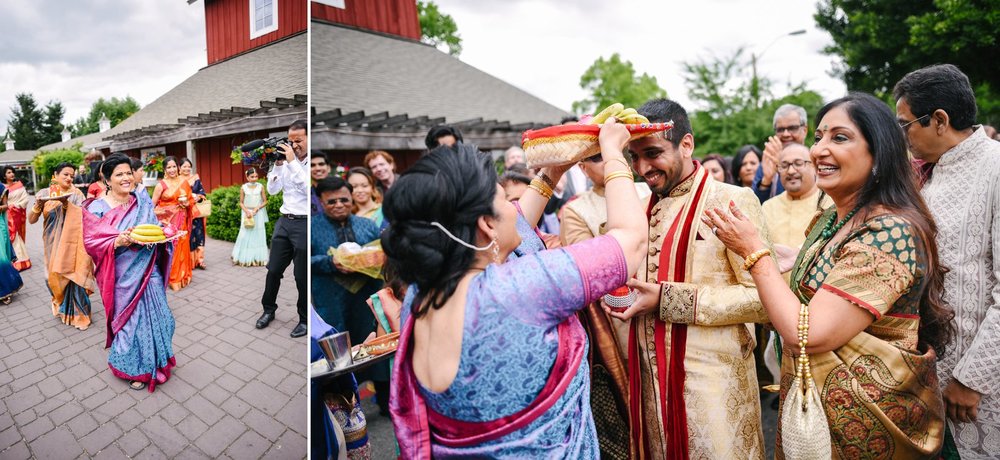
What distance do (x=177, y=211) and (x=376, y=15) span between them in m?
1.23

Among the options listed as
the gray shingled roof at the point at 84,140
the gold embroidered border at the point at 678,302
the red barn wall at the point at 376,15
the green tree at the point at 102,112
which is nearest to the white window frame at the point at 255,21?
the red barn wall at the point at 376,15

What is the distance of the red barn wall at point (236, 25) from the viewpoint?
1.55m

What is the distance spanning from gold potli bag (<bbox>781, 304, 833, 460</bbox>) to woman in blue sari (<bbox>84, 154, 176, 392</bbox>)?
1923 mm

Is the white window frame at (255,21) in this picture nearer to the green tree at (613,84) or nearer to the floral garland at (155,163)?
the floral garland at (155,163)

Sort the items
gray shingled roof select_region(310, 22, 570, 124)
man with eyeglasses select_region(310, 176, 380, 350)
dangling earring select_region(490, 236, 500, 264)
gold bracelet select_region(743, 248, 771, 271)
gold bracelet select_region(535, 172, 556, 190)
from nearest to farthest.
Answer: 1. dangling earring select_region(490, 236, 500, 264)
2. gold bracelet select_region(743, 248, 771, 271)
3. gold bracelet select_region(535, 172, 556, 190)
4. man with eyeglasses select_region(310, 176, 380, 350)
5. gray shingled roof select_region(310, 22, 570, 124)

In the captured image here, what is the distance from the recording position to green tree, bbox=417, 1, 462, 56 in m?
21.4

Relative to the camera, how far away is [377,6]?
87.4 inches

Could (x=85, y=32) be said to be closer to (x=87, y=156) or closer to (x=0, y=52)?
(x=0, y=52)

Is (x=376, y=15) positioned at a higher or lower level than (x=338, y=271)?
higher

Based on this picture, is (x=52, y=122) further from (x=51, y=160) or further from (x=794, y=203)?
(x=794, y=203)

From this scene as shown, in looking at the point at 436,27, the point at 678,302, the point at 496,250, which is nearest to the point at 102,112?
the point at 496,250

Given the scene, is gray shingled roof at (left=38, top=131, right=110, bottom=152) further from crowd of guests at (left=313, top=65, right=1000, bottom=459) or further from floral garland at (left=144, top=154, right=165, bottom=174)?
crowd of guests at (left=313, top=65, right=1000, bottom=459)

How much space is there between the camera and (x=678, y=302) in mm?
1788

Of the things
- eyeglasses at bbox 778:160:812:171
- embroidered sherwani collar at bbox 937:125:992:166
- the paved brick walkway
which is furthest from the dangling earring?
eyeglasses at bbox 778:160:812:171
